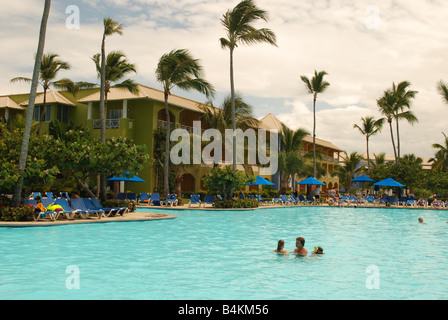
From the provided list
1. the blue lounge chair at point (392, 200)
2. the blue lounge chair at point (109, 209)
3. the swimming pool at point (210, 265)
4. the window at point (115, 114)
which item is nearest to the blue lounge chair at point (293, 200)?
the blue lounge chair at point (392, 200)

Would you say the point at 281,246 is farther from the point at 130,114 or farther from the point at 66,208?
the point at 130,114

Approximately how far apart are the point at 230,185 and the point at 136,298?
21.0 meters

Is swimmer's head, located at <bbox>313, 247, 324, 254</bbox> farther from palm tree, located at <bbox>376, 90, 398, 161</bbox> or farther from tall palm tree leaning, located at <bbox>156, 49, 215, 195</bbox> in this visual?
palm tree, located at <bbox>376, 90, 398, 161</bbox>

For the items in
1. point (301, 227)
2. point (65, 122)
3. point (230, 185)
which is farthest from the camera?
point (65, 122)

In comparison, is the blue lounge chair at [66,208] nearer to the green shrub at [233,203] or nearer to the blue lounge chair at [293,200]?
the green shrub at [233,203]

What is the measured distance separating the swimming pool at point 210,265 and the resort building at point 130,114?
18307 mm

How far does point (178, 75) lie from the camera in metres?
28.6

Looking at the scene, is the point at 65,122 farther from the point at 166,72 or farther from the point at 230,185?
the point at 230,185

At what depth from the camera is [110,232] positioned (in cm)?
1449

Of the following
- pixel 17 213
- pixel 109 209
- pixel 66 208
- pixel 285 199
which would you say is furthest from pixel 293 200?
pixel 17 213

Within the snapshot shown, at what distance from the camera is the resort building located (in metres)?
33.0

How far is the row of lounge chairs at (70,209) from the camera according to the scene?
642 inches
